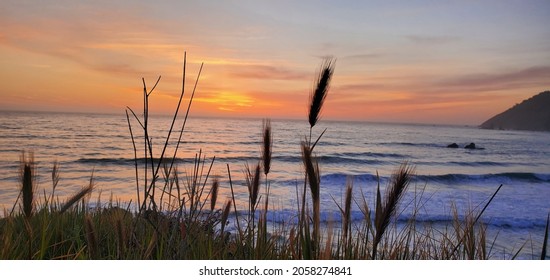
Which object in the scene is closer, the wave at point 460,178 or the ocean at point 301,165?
the ocean at point 301,165

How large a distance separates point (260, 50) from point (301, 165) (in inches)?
31.7

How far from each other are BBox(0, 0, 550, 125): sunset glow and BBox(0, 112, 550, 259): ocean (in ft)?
0.95

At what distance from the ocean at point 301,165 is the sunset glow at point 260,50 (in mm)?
291

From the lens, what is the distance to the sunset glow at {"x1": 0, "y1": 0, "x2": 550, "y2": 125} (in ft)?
5.94

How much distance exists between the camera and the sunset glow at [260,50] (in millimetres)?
1810

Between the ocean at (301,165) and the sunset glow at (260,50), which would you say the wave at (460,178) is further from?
the sunset glow at (260,50)

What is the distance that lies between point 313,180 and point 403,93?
5.83 feet

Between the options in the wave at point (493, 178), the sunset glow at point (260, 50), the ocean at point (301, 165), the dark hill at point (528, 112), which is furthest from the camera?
the wave at point (493, 178)

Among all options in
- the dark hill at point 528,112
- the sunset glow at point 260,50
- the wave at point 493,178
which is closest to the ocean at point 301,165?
the wave at point 493,178

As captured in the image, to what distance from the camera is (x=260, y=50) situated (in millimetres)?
2078

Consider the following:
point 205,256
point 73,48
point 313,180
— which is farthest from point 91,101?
point 313,180

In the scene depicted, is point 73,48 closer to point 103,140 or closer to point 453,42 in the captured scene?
point 453,42
